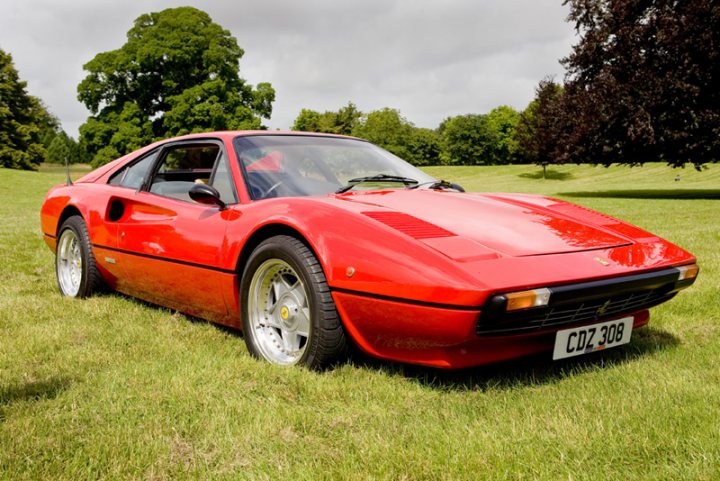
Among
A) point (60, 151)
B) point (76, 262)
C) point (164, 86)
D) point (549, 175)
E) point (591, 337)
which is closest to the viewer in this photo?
point (591, 337)

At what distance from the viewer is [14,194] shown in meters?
24.1

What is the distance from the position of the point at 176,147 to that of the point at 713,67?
18.6m

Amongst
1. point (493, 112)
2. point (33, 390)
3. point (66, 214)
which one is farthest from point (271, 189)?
point (493, 112)

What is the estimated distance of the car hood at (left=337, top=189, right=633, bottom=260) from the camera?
101 inches

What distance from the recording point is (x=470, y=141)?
69312mm

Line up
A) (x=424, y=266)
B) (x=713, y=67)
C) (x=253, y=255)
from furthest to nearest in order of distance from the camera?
(x=713, y=67)
(x=253, y=255)
(x=424, y=266)

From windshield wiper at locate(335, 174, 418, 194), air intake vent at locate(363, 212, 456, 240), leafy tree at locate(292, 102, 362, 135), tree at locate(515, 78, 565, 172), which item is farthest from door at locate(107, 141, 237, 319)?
leafy tree at locate(292, 102, 362, 135)

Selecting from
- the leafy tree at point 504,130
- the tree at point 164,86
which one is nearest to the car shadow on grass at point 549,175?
the tree at point 164,86

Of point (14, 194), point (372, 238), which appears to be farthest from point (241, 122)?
point (372, 238)

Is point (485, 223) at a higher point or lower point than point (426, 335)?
higher

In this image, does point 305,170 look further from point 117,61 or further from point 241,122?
point 117,61

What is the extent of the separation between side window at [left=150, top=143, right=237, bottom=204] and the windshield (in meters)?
0.16

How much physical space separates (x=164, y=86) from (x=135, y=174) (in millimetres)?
36606

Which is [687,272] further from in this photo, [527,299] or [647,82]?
[647,82]
